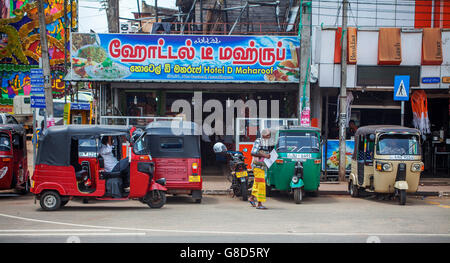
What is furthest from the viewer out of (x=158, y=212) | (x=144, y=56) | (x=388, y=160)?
(x=144, y=56)

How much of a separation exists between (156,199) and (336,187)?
6.94 meters

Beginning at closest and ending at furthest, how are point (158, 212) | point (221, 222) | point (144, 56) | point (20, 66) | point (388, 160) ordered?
point (221, 222) < point (158, 212) < point (388, 160) < point (144, 56) < point (20, 66)

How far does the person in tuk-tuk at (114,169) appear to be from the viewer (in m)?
10.7

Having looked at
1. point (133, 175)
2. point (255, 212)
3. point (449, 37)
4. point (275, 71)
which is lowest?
point (255, 212)

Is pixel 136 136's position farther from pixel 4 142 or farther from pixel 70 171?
pixel 4 142

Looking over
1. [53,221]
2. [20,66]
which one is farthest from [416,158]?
[20,66]

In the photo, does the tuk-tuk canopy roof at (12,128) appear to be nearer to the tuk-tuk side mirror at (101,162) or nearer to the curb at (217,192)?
the tuk-tuk side mirror at (101,162)

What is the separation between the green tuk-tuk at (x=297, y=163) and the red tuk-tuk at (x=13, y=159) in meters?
7.34

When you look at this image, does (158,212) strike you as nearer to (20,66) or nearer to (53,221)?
(53,221)

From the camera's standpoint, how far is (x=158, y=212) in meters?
10.5

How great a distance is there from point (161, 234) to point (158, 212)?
9.06ft

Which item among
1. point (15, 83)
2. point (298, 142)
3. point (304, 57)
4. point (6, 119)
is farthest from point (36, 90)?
point (15, 83)

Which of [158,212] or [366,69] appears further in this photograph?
[366,69]

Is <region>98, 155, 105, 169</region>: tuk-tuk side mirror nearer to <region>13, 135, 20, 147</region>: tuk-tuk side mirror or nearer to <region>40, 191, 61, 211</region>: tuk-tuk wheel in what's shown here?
<region>40, 191, 61, 211</region>: tuk-tuk wheel
